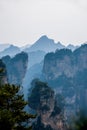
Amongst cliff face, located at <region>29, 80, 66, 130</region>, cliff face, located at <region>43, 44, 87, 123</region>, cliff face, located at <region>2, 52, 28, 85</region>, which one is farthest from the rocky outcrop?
cliff face, located at <region>29, 80, 66, 130</region>

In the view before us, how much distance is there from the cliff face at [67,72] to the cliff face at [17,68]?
10414 mm

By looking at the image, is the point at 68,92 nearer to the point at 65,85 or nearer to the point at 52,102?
the point at 65,85

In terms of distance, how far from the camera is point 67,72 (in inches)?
5335

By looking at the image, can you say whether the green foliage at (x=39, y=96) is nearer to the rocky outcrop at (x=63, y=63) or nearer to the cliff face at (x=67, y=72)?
the cliff face at (x=67, y=72)

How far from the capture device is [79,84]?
13025 centimetres

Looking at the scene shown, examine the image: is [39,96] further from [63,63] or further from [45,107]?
[63,63]

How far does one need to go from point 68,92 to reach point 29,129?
348ft

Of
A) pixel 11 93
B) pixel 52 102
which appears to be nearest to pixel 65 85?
pixel 52 102

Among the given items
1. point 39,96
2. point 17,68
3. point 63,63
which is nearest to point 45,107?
point 39,96

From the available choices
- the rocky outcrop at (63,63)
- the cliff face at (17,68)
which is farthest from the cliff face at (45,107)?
the rocky outcrop at (63,63)

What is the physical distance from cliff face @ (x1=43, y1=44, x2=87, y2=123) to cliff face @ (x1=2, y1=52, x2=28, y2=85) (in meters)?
10.4

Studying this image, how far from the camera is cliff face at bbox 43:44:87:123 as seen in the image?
12781 cm

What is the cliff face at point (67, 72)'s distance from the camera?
12781 cm

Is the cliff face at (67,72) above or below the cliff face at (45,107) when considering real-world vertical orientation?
above
